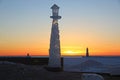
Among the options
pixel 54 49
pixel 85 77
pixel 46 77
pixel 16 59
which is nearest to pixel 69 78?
pixel 46 77

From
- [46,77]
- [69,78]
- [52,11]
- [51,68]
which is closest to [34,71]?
[46,77]

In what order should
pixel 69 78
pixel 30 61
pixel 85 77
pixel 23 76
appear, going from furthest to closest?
1. pixel 30 61
2. pixel 69 78
3. pixel 23 76
4. pixel 85 77

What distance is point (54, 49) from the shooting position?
98.7 feet

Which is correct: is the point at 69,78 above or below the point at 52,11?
below

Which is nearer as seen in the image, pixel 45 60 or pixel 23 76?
pixel 23 76

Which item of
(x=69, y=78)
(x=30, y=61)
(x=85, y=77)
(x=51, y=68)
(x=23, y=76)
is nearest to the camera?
(x=85, y=77)

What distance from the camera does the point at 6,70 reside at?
23875 mm

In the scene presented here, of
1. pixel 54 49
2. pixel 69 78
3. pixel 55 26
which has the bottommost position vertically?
pixel 69 78

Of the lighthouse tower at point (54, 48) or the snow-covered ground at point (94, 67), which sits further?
the snow-covered ground at point (94, 67)

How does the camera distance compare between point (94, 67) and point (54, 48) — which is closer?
point (54, 48)

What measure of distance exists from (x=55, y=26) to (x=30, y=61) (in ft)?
19.3

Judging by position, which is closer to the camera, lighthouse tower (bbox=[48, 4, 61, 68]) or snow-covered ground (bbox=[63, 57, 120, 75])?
lighthouse tower (bbox=[48, 4, 61, 68])

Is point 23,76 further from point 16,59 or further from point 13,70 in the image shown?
point 16,59

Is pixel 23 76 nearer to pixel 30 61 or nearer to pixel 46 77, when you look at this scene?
pixel 46 77
